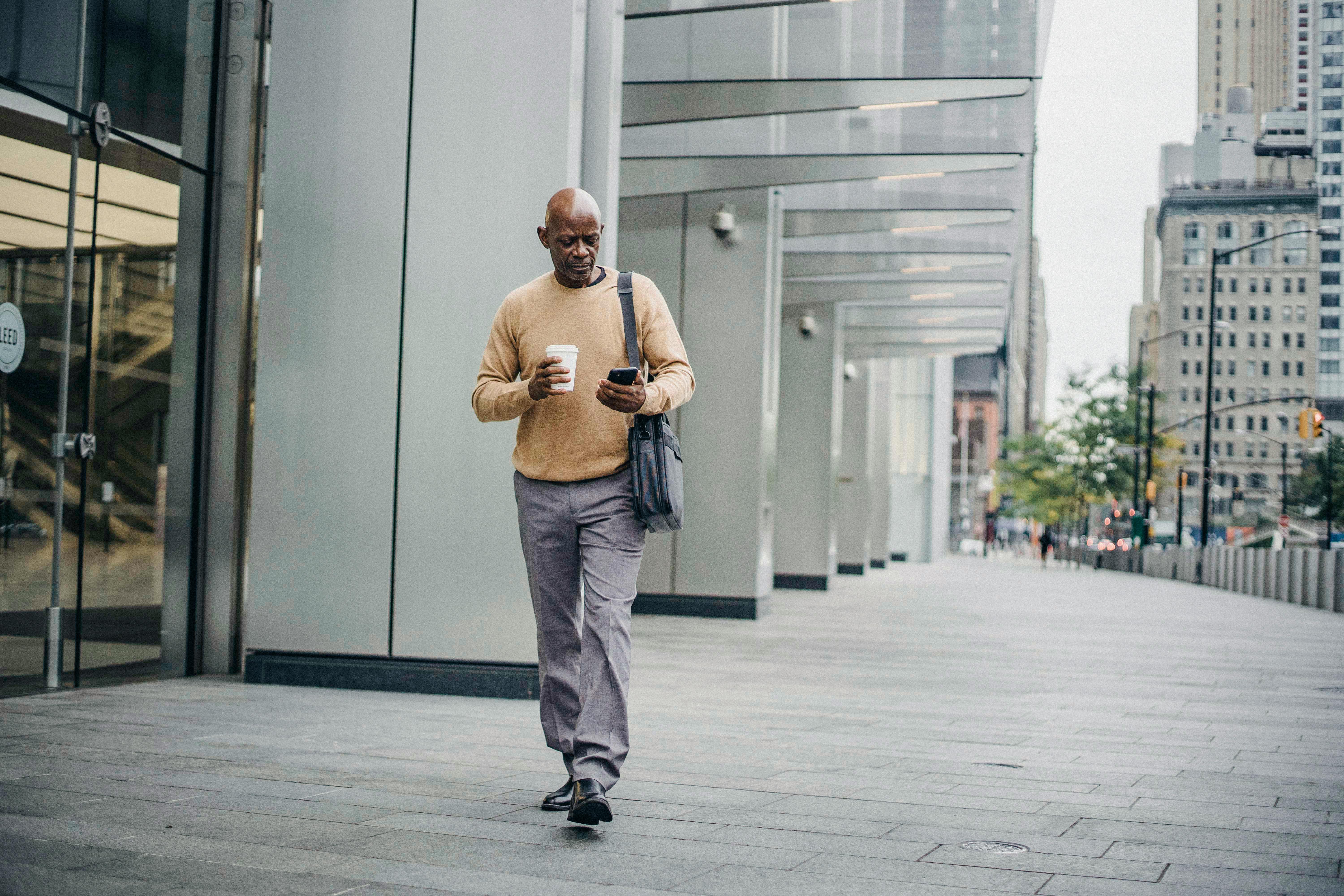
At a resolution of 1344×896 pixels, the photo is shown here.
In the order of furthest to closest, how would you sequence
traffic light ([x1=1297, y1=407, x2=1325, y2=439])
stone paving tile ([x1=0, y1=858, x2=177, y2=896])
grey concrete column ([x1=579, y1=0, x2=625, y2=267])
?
1. traffic light ([x1=1297, y1=407, x2=1325, y2=439])
2. grey concrete column ([x1=579, y1=0, x2=625, y2=267])
3. stone paving tile ([x1=0, y1=858, x2=177, y2=896])

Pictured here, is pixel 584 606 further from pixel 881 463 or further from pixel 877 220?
pixel 881 463

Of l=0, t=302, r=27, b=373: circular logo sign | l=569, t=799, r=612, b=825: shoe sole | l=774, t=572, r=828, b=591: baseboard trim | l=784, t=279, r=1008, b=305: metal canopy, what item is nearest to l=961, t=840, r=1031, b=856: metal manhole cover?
l=569, t=799, r=612, b=825: shoe sole

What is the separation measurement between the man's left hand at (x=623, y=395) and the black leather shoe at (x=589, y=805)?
3.92 ft

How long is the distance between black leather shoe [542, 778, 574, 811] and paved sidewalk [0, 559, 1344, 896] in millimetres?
92

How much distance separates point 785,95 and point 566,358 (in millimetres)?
8363

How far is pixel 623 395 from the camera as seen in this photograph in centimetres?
407

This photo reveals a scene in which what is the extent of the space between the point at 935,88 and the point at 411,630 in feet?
22.8

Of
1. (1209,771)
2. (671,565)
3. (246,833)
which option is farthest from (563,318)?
(671,565)

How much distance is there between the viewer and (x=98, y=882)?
346 cm

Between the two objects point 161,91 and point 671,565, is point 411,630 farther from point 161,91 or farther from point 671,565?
point 671,565

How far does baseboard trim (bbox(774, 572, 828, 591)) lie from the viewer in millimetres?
20906

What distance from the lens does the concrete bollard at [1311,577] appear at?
867 inches

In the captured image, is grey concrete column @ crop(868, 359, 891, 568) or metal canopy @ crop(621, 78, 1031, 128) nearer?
metal canopy @ crop(621, 78, 1031, 128)

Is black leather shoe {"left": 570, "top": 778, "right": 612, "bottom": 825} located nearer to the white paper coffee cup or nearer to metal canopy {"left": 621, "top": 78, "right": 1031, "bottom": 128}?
the white paper coffee cup
